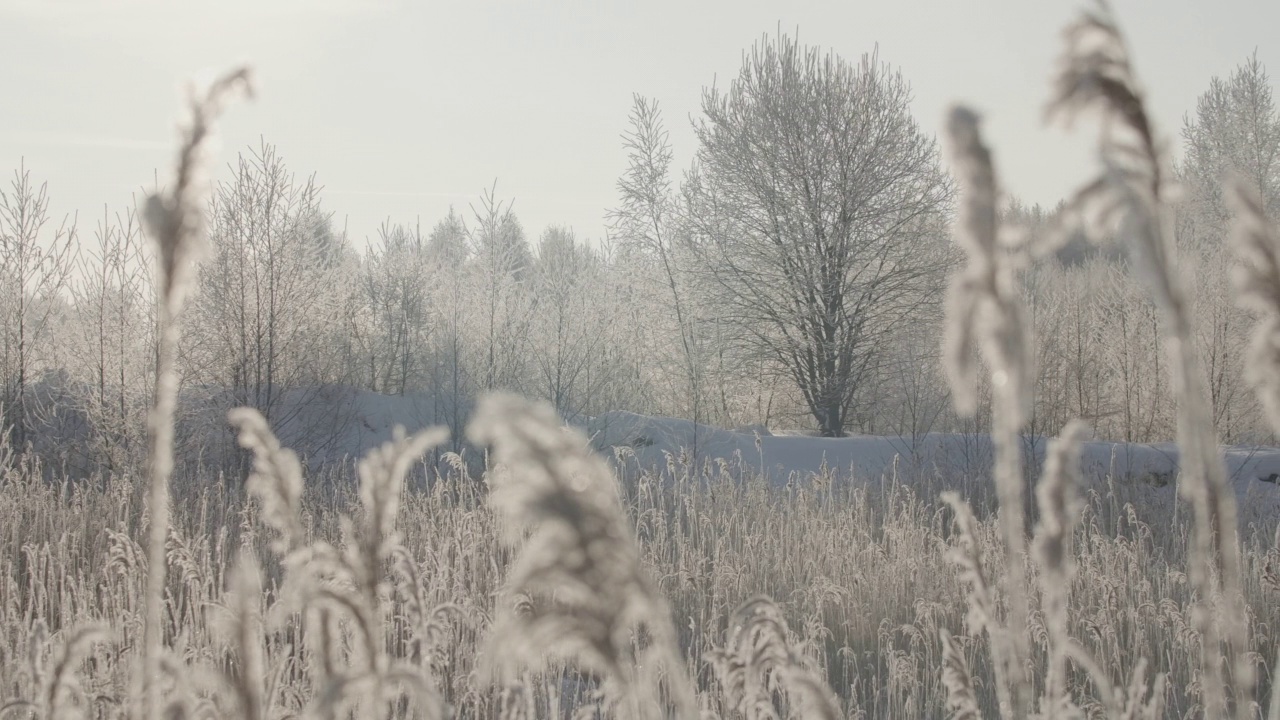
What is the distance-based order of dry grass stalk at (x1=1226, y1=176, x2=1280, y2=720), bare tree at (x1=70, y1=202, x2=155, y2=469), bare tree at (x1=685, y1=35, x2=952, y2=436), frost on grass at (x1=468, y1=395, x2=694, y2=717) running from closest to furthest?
1. frost on grass at (x1=468, y1=395, x2=694, y2=717)
2. dry grass stalk at (x1=1226, y1=176, x2=1280, y2=720)
3. bare tree at (x1=70, y1=202, x2=155, y2=469)
4. bare tree at (x1=685, y1=35, x2=952, y2=436)

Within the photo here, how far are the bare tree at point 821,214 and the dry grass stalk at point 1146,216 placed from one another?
602 inches

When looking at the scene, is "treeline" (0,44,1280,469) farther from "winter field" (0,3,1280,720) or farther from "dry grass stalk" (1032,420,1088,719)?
"dry grass stalk" (1032,420,1088,719)

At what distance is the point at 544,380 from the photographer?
16969 mm

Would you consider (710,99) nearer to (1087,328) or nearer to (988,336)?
Answer: (1087,328)

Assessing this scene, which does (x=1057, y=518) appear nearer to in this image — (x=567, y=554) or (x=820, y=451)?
(x=567, y=554)

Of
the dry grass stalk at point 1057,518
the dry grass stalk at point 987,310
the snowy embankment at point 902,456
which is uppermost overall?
the dry grass stalk at point 987,310

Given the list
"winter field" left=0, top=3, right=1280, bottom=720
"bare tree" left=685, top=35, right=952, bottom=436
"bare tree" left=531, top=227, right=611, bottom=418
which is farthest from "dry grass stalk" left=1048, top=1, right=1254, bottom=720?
"bare tree" left=685, top=35, right=952, bottom=436

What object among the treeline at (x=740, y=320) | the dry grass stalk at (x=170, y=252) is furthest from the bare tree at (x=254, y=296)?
the dry grass stalk at (x=170, y=252)

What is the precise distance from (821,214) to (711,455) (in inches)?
228

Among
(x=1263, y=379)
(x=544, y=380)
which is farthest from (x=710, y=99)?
Result: (x=1263, y=379)

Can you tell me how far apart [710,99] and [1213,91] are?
14.8 metres

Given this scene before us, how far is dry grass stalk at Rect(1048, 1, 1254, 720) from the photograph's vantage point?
695 millimetres

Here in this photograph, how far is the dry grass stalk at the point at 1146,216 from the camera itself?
27.4 inches

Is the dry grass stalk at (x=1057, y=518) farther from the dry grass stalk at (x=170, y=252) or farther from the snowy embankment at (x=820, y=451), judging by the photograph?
the snowy embankment at (x=820, y=451)
